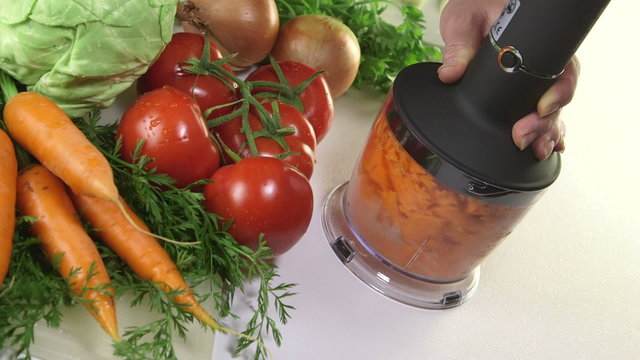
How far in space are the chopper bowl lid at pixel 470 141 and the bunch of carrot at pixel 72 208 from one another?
0.28 metres

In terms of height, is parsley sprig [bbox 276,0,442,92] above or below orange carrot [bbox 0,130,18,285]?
below

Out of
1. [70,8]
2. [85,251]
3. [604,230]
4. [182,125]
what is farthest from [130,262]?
[604,230]

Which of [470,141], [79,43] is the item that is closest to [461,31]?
[470,141]

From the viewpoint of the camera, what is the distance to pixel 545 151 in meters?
0.62

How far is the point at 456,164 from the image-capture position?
1.97 feet

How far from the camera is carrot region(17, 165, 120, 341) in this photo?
21.1 inches

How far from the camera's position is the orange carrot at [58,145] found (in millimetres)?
579

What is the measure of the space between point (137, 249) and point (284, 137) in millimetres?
228

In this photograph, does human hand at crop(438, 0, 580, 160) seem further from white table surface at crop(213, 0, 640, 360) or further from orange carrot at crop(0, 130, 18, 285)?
orange carrot at crop(0, 130, 18, 285)

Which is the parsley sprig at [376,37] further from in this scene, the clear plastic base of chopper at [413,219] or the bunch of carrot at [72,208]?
the bunch of carrot at [72,208]

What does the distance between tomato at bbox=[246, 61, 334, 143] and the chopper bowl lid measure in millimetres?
205

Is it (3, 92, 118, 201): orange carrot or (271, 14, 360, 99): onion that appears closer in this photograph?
(3, 92, 118, 201): orange carrot

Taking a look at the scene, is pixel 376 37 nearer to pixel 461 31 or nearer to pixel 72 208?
pixel 461 31

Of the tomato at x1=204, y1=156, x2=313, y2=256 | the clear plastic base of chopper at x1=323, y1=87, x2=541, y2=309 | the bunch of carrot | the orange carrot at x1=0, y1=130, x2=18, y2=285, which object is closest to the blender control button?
the clear plastic base of chopper at x1=323, y1=87, x2=541, y2=309
